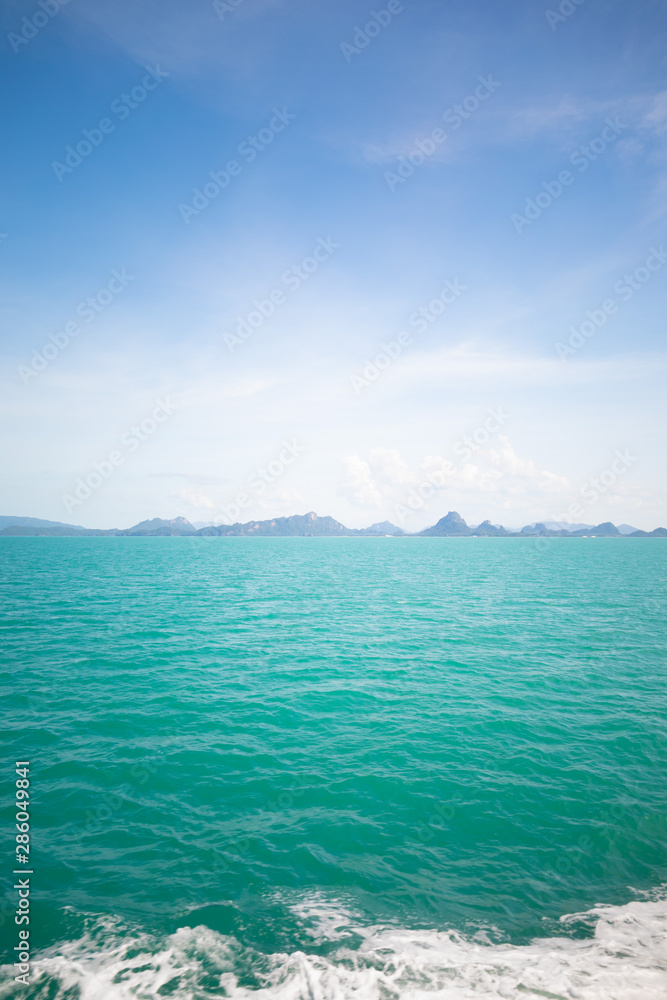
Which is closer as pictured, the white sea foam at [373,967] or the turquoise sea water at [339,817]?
the white sea foam at [373,967]

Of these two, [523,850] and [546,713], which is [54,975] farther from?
[546,713]

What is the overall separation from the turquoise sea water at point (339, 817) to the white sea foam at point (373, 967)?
49 mm

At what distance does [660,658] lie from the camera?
33906 mm

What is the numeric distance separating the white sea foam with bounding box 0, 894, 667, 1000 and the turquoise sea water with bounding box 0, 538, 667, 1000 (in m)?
0.05

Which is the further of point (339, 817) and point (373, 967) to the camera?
point (339, 817)

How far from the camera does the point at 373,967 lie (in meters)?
10.6

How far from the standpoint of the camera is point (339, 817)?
15906 mm

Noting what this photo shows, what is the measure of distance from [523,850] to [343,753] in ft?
27.7

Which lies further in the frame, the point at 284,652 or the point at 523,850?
the point at 284,652

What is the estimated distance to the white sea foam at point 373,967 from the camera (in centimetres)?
991

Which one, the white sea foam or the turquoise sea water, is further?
the turquoise sea water

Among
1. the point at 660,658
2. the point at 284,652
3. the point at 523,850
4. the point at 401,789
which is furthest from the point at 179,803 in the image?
the point at 660,658

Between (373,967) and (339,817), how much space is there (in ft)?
17.8

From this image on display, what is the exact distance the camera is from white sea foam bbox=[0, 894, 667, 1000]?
9.91 meters
